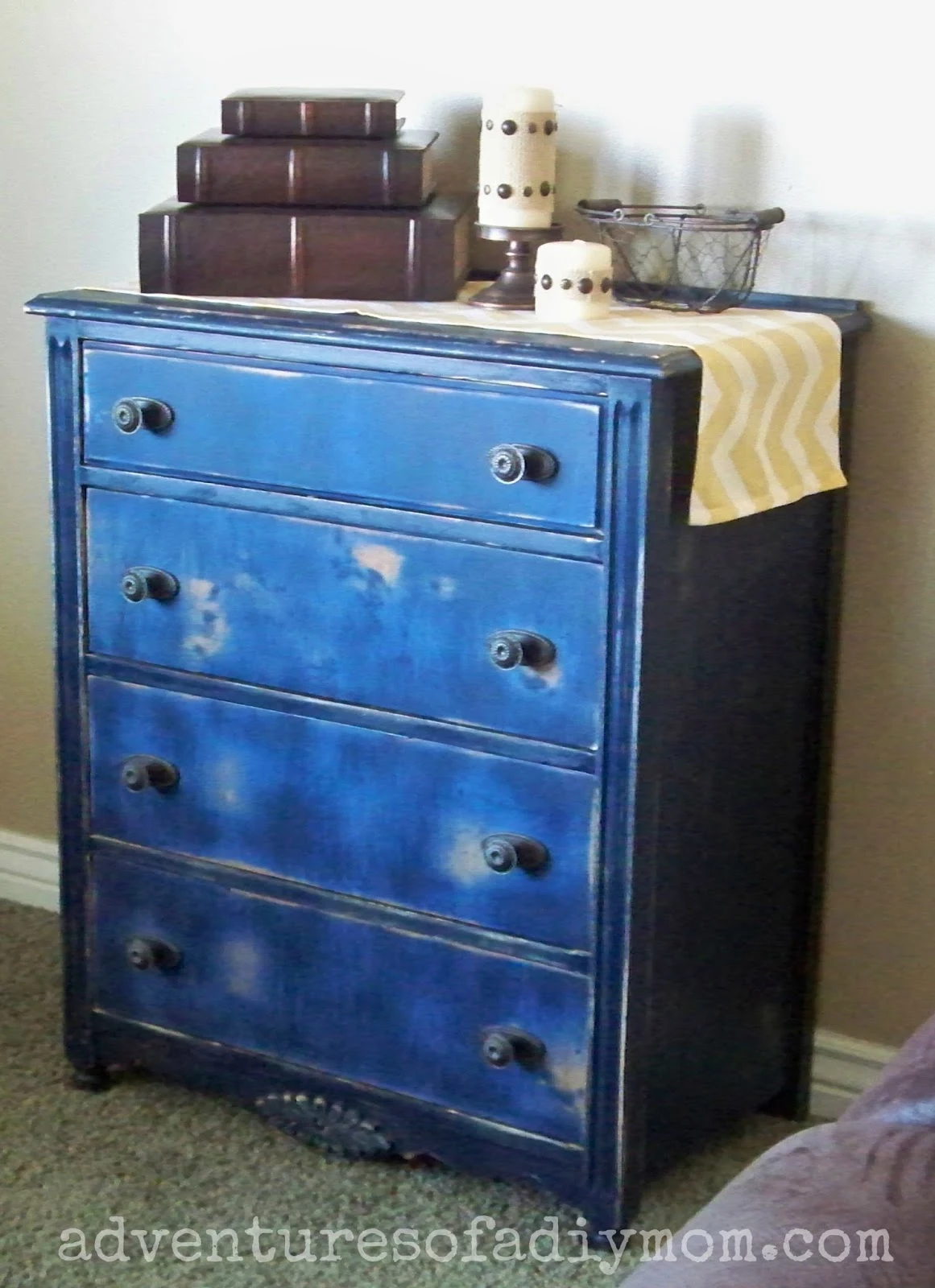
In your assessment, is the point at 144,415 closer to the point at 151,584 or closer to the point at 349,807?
the point at 151,584

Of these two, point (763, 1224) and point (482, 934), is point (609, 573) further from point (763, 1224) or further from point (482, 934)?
point (763, 1224)

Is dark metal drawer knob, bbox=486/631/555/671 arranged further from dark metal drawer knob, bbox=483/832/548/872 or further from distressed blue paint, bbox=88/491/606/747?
dark metal drawer knob, bbox=483/832/548/872

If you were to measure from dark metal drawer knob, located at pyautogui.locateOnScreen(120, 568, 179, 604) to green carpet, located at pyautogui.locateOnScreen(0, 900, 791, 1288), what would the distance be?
2.22 ft

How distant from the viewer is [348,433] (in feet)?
5.84

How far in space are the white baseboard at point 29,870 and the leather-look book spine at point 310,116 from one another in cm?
127

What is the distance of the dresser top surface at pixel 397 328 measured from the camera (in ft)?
5.25

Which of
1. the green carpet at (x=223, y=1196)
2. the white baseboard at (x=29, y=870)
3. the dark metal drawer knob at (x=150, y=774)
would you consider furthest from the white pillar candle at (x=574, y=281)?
the white baseboard at (x=29, y=870)

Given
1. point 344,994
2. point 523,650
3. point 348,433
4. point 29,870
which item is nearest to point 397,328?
point 348,433

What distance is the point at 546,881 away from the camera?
5.82 feet

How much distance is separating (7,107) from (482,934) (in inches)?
57.3

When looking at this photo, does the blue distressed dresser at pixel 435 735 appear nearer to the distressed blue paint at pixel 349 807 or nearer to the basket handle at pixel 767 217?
the distressed blue paint at pixel 349 807

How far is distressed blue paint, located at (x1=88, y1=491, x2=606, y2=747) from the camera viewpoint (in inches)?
67.3

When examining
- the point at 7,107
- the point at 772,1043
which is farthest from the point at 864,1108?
the point at 7,107

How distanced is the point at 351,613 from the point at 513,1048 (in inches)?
Answer: 20.0
